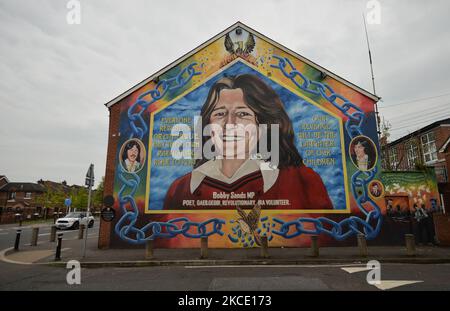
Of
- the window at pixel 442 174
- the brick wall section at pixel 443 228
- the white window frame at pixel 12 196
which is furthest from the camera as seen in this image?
the white window frame at pixel 12 196

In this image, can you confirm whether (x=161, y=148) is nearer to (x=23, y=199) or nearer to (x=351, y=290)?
(x=351, y=290)

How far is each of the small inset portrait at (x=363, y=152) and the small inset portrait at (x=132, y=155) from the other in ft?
35.8

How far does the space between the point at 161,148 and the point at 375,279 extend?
1061 cm

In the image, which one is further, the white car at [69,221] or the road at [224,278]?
the white car at [69,221]

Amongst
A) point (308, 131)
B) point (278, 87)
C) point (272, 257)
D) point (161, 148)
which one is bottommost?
point (272, 257)

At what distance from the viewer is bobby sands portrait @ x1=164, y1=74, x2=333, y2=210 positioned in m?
13.1

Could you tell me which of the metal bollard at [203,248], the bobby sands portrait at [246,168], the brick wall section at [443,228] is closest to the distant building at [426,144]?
the brick wall section at [443,228]

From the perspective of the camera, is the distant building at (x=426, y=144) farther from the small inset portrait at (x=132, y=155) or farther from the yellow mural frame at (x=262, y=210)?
the small inset portrait at (x=132, y=155)

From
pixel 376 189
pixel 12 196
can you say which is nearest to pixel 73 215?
pixel 376 189

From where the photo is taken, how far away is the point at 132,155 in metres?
13.6

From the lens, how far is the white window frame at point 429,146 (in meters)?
28.1

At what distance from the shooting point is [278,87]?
14383 millimetres

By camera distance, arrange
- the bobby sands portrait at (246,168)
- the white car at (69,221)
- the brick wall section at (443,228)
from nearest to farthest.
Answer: the brick wall section at (443,228), the bobby sands portrait at (246,168), the white car at (69,221)
